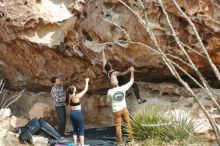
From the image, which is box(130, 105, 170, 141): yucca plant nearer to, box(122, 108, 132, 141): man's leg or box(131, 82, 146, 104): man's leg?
box(122, 108, 132, 141): man's leg

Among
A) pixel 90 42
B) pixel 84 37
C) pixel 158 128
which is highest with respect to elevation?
pixel 84 37

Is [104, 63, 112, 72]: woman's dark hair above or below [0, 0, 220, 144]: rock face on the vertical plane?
below

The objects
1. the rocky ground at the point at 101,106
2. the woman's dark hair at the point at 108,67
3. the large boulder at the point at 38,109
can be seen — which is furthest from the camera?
the large boulder at the point at 38,109

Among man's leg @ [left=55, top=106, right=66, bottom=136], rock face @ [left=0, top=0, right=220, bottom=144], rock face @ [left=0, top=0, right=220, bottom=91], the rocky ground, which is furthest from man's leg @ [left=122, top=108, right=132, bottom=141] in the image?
man's leg @ [left=55, top=106, right=66, bottom=136]

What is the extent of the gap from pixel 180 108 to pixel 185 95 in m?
0.53

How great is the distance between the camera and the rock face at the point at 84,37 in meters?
→ 9.12

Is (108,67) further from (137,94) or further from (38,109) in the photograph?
(38,109)

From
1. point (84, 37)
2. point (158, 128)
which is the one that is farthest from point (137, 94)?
point (158, 128)

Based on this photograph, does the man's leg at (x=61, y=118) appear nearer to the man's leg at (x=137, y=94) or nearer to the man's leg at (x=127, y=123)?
the man's leg at (x=137, y=94)

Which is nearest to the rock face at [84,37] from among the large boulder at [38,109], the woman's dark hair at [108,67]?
the woman's dark hair at [108,67]

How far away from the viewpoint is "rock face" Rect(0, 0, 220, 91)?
29.9 feet

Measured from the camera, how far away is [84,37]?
1038 centimetres

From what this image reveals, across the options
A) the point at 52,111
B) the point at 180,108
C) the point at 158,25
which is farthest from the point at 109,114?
the point at 158,25

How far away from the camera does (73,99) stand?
29.3 feet
